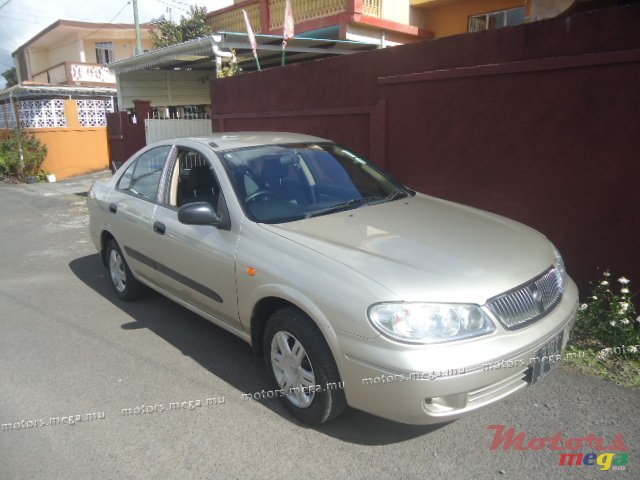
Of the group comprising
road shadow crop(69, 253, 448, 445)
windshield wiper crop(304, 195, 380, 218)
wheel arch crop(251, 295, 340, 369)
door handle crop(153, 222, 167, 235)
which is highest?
windshield wiper crop(304, 195, 380, 218)

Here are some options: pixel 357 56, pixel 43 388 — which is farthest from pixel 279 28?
pixel 43 388

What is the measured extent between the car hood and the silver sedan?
1 centimetres

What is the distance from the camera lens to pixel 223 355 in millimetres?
3898

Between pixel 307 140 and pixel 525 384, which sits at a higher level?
pixel 307 140

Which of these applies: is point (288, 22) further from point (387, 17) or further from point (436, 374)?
point (436, 374)

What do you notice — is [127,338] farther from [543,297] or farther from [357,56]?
[357,56]

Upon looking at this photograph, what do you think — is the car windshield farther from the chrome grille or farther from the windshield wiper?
the chrome grille

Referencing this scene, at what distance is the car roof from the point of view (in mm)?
3940

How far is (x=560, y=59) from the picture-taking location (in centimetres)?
422

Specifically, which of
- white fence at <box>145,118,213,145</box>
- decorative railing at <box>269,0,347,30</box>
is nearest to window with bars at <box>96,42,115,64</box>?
decorative railing at <box>269,0,347,30</box>

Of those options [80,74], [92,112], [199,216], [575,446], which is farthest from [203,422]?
[80,74]

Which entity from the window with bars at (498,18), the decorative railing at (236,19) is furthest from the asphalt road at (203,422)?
the decorative railing at (236,19)

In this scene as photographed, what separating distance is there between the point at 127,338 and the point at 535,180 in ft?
12.3

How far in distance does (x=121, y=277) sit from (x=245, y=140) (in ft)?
6.46
